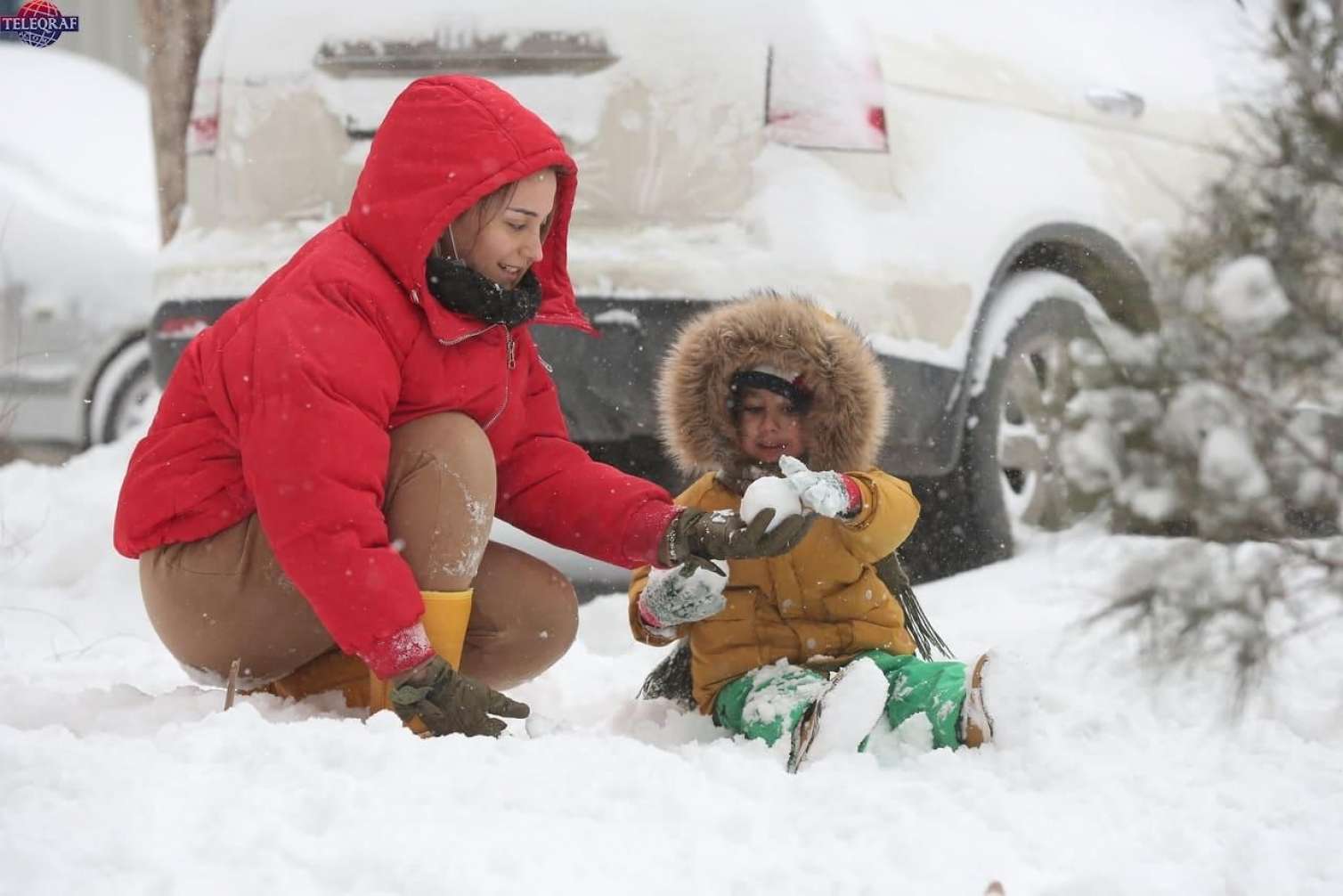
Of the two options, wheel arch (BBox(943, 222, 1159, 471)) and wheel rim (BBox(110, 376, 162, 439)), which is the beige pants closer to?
wheel arch (BBox(943, 222, 1159, 471))

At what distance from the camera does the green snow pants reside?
2.48 metres

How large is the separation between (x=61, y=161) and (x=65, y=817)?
566 centimetres

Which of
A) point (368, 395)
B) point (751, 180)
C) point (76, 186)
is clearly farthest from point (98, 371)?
point (368, 395)

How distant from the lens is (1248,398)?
5.58 ft

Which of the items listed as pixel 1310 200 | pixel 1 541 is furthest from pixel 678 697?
pixel 1 541

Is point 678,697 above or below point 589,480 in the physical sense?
below

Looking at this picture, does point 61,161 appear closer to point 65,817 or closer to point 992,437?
point 992,437

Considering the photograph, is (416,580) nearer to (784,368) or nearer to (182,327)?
(784,368)

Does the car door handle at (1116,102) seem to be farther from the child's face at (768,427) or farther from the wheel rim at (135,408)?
the wheel rim at (135,408)

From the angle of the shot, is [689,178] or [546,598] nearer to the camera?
[546,598]

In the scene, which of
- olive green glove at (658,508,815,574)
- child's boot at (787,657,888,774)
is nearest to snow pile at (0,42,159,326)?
olive green glove at (658,508,815,574)

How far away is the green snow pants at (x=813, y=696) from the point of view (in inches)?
97.7

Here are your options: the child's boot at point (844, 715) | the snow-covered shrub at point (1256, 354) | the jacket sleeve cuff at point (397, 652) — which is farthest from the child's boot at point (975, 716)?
the jacket sleeve cuff at point (397, 652)

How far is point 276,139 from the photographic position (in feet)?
12.1
